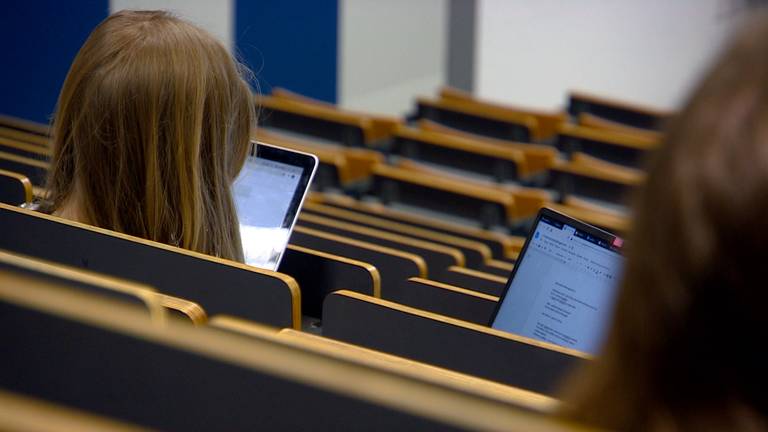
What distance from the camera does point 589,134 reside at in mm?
5984

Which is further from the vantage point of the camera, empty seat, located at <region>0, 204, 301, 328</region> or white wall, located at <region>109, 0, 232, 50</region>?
white wall, located at <region>109, 0, 232, 50</region>

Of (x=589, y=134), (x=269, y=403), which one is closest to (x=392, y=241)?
(x=269, y=403)

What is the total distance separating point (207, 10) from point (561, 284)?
4585 millimetres

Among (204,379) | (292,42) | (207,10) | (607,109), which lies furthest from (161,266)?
(607,109)

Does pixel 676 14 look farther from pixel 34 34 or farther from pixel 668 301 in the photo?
pixel 668 301

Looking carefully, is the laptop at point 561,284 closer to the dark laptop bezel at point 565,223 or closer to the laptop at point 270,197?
the dark laptop bezel at point 565,223

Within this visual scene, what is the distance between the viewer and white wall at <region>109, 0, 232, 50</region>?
596 centimetres

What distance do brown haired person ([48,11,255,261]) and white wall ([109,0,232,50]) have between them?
3.55 metres

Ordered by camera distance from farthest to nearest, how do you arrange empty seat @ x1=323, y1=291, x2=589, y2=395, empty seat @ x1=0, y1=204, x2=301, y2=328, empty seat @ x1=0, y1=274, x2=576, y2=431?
1. empty seat @ x1=0, y1=204, x2=301, y2=328
2. empty seat @ x1=323, y1=291, x2=589, y2=395
3. empty seat @ x1=0, y1=274, x2=576, y2=431

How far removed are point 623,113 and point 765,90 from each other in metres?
6.86

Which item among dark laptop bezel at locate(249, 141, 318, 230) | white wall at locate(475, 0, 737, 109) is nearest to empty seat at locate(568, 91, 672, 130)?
white wall at locate(475, 0, 737, 109)

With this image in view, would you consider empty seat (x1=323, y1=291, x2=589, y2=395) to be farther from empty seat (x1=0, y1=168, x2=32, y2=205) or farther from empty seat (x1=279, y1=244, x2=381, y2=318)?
empty seat (x1=0, y1=168, x2=32, y2=205)

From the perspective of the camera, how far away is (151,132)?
219 centimetres

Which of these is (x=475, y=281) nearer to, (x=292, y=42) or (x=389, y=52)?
(x=292, y=42)
